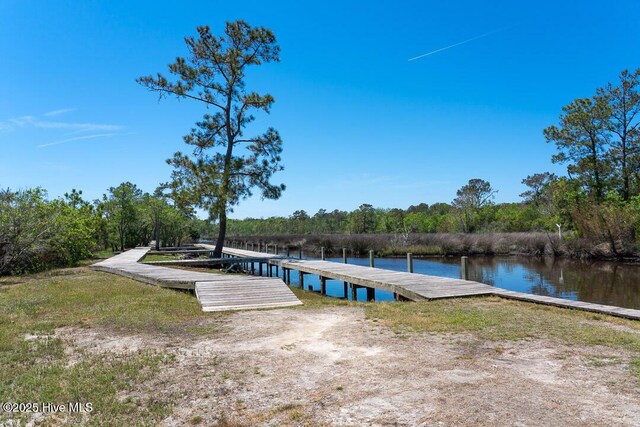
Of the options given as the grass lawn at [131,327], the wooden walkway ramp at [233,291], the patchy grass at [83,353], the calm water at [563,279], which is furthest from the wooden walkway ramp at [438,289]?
the patchy grass at [83,353]

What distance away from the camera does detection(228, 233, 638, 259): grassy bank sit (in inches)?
1273

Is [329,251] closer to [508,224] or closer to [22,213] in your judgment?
[508,224]

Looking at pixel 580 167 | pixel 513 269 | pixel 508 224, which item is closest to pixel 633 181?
pixel 580 167

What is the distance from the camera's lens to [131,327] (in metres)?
7.39

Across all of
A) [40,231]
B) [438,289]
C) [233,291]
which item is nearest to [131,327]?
[233,291]

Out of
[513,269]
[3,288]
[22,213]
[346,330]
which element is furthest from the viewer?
[513,269]

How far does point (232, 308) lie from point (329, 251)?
3207 centimetres

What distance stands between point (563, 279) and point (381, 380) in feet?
66.7

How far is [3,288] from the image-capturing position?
41.2 feet

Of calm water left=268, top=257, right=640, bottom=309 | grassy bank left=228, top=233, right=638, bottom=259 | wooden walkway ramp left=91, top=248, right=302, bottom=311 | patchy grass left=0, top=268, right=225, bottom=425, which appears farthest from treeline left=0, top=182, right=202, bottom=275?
grassy bank left=228, top=233, right=638, bottom=259

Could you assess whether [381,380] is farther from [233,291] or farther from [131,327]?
[233,291]

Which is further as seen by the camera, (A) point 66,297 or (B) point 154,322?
(A) point 66,297

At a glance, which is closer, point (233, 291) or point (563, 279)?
point (233, 291)

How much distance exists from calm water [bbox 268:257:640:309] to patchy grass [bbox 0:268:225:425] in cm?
900
